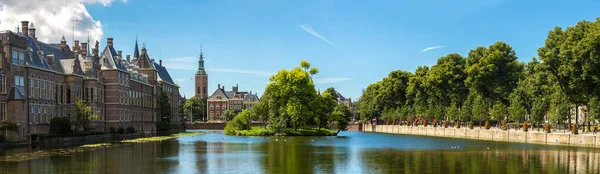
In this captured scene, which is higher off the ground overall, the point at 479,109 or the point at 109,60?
the point at 109,60

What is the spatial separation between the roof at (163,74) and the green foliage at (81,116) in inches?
1613

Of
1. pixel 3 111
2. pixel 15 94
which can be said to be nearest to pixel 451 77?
pixel 15 94

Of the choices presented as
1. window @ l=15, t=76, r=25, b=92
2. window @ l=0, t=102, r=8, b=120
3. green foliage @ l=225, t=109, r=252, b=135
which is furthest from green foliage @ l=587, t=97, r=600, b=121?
window @ l=0, t=102, r=8, b=120

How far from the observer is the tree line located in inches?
2306

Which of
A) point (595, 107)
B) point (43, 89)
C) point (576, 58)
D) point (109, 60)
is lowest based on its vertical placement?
point (595, 107)

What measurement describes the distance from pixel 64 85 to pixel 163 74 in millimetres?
46743

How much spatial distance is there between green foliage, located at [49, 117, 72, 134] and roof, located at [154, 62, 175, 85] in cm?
4829

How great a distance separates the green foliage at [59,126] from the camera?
6082 cm

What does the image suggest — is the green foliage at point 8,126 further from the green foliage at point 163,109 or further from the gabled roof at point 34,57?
the green foliage at point 163,109

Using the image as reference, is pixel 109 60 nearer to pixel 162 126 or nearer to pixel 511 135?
pixel 162 126

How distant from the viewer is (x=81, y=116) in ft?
223

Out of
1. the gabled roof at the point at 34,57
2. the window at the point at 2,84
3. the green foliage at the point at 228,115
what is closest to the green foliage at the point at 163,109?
the gabled roof at the point at 34,57

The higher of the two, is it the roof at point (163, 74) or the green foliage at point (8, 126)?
the roof at point (163, 74)

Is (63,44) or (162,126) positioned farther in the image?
(162,126)
